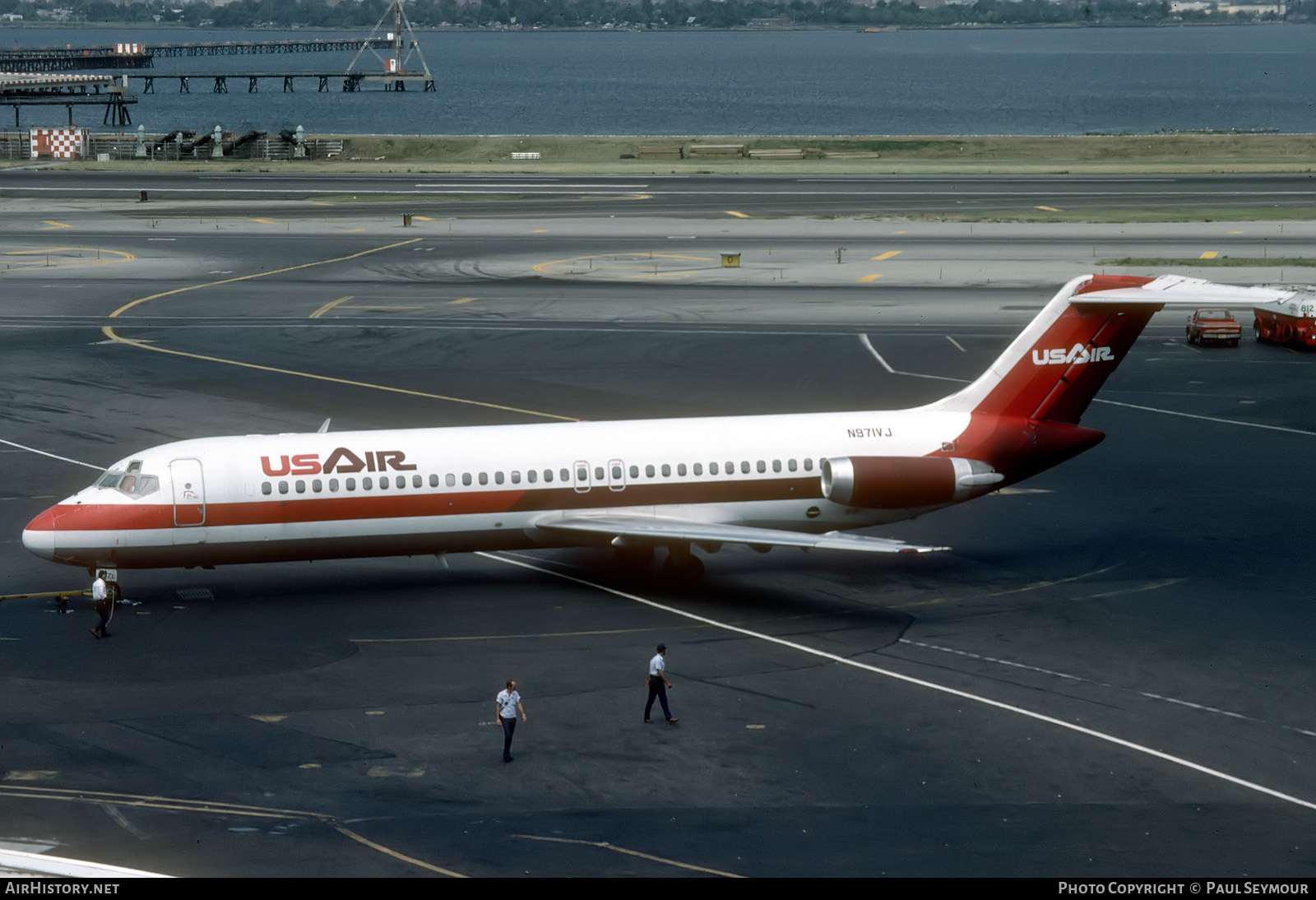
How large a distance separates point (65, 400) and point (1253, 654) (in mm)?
43070

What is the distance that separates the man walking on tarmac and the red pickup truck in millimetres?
49606

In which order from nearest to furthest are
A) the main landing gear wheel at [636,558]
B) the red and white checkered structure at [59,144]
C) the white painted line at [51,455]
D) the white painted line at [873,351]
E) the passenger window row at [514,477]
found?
the passenger window row at [514,477] < the main landing gear wheel at [636,558] < the white painted line at [51,455] < the white painted line at [873,351] < the red and white checkered structure at [59,144]

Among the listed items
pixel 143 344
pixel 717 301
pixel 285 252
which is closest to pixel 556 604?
pixel 143 344

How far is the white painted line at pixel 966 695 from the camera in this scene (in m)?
25.2

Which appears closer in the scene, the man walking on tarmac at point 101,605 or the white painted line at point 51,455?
the man walking on tarmac at point 101,605

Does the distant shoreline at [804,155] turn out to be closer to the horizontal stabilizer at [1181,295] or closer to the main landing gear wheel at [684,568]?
the horizontal stabilizer at [1181,295]

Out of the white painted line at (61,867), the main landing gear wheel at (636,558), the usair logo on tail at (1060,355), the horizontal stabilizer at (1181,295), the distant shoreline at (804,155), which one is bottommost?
the main landing gear wheel at (636,558)

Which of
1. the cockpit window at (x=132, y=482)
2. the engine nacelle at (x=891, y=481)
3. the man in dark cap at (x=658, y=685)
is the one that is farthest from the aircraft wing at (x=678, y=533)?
the cockpit window at (x=132, y=482)

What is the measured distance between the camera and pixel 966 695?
29297mm

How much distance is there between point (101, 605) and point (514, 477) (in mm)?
9636

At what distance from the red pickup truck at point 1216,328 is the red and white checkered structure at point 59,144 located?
398 ft

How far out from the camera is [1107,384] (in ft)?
195
